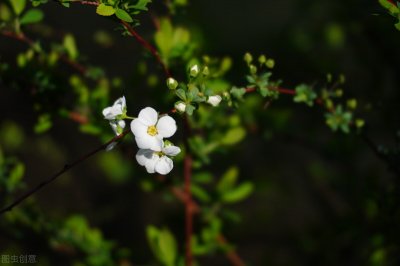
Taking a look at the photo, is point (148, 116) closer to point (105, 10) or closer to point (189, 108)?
point (189, 108)

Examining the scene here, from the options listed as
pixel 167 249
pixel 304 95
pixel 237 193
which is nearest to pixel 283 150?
pixel 237 193

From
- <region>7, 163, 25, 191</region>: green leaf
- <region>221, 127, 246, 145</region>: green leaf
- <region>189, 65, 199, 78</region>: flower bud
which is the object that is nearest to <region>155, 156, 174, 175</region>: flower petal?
<region>189, 65, 199, 78</region>: flower bud

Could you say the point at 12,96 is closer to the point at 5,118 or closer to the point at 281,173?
the point at 5,118

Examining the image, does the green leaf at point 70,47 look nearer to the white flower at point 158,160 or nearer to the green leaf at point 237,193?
the white flower at point 158,160

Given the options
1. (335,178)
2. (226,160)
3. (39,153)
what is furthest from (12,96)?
(335,178)

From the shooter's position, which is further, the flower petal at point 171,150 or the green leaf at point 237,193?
the green leaf at point 237,193

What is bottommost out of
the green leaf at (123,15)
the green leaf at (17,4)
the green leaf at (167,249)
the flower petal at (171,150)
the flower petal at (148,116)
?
the green leaf at (167,249)

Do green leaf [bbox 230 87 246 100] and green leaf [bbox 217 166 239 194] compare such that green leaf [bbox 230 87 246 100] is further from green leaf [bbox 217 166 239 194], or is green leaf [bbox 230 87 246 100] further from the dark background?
green leaf [bbox 217 166 239 194]

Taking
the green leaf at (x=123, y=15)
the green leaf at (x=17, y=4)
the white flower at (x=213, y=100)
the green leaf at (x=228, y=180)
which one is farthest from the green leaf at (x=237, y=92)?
the green leaf at (x=17, y=4)
